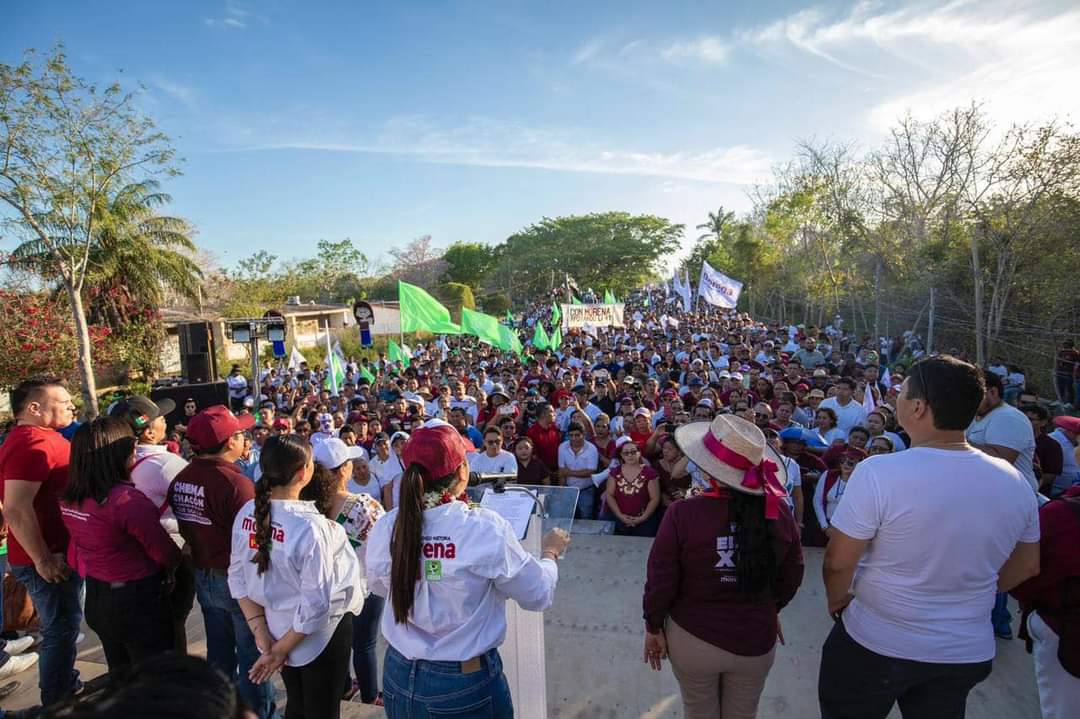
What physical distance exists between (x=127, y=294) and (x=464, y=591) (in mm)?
21816

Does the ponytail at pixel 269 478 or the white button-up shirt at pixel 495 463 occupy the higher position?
the ponytail at pixel 269 478

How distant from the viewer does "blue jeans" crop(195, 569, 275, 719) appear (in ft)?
8.57

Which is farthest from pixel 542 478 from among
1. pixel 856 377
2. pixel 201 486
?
pixel 856 377

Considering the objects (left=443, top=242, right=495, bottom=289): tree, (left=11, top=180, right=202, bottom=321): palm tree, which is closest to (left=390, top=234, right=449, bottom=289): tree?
(left=443, top=242, right=495, bottom=289): tree

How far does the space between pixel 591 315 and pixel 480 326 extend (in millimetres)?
4195

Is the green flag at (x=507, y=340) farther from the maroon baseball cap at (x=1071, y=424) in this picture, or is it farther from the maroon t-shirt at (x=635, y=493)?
the maroon baseball cap at (x=1071, y=424)

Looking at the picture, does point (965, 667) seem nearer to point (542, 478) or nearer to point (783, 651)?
point (783, 651)

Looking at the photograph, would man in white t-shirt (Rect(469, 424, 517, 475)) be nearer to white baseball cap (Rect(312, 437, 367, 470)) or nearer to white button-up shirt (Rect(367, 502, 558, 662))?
white baseball cap (Rect(312, 437, 367, 470))

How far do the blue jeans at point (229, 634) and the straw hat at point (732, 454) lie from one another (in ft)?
7.14

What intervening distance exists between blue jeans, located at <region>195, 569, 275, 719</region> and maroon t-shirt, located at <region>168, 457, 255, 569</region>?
4.4 inches

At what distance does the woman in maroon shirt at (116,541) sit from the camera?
8.38 ft

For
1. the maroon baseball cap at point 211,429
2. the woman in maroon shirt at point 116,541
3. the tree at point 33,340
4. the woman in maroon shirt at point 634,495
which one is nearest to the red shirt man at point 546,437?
the woman in maroon shirt at point 634,495

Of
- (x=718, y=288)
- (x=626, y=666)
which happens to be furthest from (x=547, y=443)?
(x=718, y=288)

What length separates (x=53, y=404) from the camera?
2988 millimetres
